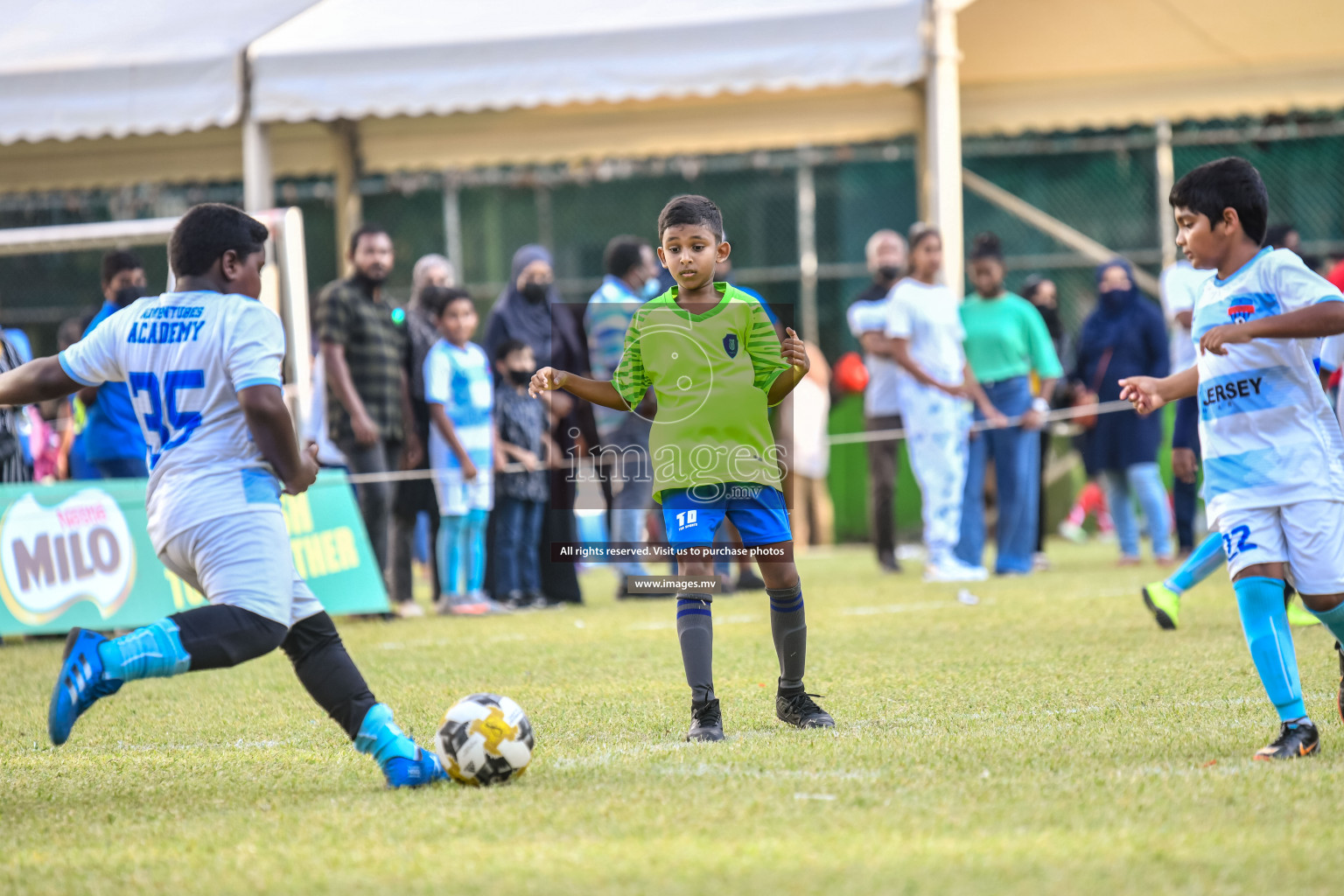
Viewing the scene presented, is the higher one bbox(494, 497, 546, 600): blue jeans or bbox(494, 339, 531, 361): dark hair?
bbox(494, 339, 531, 361): dark hair

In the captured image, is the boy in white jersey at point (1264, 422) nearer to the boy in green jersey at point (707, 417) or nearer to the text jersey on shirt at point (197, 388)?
the boy in green jersey at point (707, 417)

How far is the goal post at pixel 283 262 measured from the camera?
32.0 feet

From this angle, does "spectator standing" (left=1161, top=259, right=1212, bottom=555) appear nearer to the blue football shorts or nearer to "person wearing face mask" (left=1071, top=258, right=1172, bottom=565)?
"person wearing face mask" (left=1071, top=258, right=1172, bottom=565)

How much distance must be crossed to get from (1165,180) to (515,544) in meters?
10.3

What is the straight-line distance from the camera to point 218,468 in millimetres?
3785

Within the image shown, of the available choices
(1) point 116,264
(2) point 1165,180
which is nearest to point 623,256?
(1) point 116,264

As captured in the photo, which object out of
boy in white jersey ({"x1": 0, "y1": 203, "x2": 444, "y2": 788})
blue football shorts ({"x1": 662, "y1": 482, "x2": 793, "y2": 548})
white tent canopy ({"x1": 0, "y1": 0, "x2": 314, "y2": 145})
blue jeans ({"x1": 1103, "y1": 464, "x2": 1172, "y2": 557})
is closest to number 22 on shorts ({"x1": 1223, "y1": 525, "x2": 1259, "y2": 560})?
blue football shorts ({"x1": 662, "y1": 482, "x2": 793, "y2": 548})

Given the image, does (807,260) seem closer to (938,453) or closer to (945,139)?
(945,139)

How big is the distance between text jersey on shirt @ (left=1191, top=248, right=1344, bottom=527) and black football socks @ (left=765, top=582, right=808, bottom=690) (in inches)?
51.4

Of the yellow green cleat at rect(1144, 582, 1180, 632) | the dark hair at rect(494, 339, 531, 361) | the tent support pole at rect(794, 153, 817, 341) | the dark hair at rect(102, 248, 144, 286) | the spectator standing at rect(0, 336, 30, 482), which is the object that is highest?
the tent support pole at rect(794, 153, 817, 341)

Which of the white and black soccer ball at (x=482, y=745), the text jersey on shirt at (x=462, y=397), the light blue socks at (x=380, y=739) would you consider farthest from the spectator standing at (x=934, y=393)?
the light blue socks at (x=380, y=739)

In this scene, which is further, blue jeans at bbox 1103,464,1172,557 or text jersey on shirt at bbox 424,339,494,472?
blue jeans at bbox 1103,464,1172,557

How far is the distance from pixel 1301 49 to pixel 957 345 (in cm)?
502

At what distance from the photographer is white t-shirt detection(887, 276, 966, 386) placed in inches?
387
